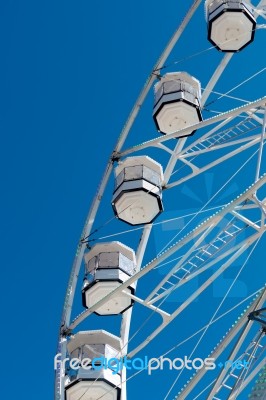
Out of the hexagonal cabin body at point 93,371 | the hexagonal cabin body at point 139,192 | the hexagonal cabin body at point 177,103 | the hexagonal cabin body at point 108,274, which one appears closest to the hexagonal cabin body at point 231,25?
the hexagonal cabin body at point 177,103

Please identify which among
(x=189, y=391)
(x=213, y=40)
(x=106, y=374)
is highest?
(x=213, y=40)

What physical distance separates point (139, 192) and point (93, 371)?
428 centimetres

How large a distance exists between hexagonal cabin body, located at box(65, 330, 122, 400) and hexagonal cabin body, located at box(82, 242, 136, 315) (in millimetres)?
698

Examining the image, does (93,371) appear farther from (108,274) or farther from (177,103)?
(177,103)

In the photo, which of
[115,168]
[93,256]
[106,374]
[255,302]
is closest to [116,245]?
[93,256]

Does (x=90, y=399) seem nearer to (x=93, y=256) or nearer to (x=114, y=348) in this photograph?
(x=114, y=348)

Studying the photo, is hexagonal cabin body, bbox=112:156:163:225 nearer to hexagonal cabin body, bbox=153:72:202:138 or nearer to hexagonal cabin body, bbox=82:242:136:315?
hexagonal cabin body, bbox=82:242:136:315

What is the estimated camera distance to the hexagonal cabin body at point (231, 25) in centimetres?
1920

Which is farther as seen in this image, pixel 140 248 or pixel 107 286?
pixel 140 248

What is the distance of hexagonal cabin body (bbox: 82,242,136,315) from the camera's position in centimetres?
1820

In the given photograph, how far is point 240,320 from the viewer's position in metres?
12.7

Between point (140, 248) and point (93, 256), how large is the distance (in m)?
1.16

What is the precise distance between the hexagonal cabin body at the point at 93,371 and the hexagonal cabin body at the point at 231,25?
283 inches

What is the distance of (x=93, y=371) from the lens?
16859 mm
